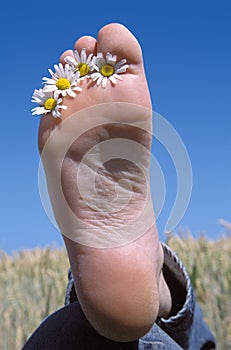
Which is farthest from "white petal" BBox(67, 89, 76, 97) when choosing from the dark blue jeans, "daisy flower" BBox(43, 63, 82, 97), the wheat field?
the wheat field

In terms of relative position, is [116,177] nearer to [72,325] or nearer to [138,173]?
[138,173]

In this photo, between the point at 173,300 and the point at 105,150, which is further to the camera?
the point at 173,300

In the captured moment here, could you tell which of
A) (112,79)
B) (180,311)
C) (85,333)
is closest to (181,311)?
(180,311)

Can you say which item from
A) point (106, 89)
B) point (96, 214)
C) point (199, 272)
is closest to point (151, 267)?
point (96, 214)

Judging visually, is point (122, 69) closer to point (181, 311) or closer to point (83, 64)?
point (83, 64)

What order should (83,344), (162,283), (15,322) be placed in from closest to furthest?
1. (83,344)
2. (162,283)
3. (15,322)

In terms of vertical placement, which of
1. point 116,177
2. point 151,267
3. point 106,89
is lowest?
point 151,267
